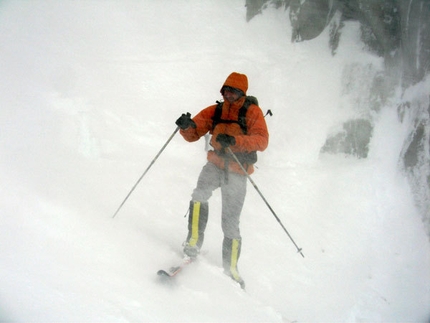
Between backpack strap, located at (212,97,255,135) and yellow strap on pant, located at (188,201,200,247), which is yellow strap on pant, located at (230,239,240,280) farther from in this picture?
backpack strap, located at (212,97,255,135)

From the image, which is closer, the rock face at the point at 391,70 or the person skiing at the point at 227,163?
the person skiing at the point at 227,163

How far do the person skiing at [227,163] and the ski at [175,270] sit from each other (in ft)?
0.23

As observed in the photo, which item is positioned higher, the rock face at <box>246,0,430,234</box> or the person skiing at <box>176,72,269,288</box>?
the rock face at <box>246,0,430,234</box>

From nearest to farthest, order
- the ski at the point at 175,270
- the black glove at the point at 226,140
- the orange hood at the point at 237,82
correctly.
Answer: the ski at the point at 175,270, the black glove at the point at 226,140, the orange hood at the point at 237,82

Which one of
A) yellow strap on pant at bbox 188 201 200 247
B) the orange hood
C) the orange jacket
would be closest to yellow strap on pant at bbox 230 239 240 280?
yellow strap on pant at bbox 188 201 200 247

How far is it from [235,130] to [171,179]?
10.5 feet

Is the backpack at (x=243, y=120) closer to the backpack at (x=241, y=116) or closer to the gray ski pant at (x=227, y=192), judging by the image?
the backpack at (x=241, y=116)

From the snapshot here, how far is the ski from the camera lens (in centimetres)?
410

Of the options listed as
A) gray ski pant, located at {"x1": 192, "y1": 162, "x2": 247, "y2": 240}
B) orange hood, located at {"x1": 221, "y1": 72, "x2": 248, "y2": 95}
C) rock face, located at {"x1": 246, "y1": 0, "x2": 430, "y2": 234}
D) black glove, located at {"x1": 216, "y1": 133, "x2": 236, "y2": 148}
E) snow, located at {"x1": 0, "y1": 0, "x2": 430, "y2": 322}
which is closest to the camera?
snow, located at {"x1": 0, "y1": 0, "x2": 430, "y2": 322}

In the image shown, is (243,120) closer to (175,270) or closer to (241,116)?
(241,116)

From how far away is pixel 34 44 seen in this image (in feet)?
32.0

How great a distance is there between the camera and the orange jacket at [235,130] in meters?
4.50

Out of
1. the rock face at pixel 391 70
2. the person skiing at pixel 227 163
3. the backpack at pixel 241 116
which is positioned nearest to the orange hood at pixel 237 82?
the person skiing at pixel 227 163

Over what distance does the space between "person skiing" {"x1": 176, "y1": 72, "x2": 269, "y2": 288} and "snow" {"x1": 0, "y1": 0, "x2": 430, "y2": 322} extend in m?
0.41
